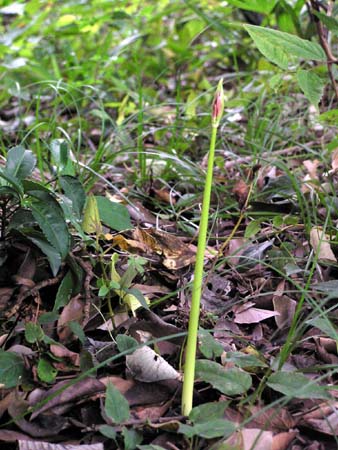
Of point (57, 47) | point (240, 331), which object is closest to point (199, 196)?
point (240, 331)

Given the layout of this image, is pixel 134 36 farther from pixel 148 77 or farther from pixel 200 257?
pixel 200 257

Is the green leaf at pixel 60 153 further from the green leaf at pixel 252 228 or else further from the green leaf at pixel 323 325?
the green leaf at pixel 323 325

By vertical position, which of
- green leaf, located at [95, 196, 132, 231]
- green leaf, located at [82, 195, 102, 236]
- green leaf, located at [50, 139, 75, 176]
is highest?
green leaf, located at [50, 139, 75, 176]

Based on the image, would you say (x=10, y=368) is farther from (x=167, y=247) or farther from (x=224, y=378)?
(x=167, y=247)

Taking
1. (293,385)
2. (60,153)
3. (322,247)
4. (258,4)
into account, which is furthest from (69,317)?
(258,4)

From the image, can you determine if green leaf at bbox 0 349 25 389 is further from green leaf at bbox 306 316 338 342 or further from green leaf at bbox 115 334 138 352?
green leaf at bbox 306 316 338 342

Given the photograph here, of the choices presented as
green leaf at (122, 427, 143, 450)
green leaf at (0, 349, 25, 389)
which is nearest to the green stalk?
green leaf at (122, 427, 143, 450)
